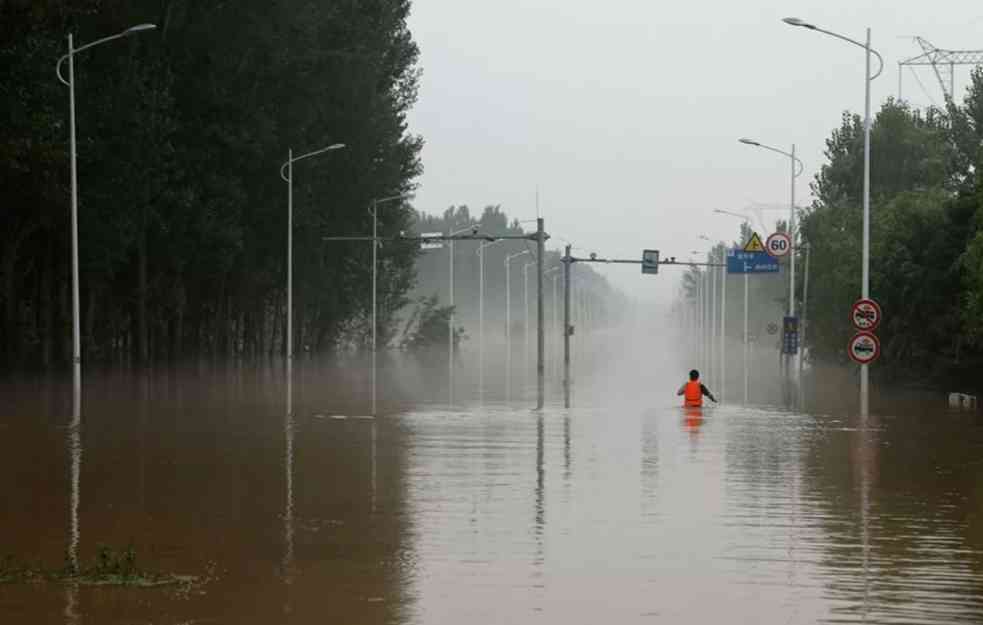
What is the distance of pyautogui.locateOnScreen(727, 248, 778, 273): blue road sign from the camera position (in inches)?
3898

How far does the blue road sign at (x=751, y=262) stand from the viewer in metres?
99.0

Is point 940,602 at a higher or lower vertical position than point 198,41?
lower

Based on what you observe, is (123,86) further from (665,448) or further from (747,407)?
(665,448)

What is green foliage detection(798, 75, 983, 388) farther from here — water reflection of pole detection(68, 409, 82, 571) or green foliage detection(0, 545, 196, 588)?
green foliage detection(0, 545, 196, 588)

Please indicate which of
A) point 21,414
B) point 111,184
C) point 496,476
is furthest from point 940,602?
point 111,184

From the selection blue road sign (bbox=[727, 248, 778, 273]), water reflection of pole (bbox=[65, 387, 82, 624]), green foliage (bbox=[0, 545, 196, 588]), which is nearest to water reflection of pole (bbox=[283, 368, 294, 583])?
green foliage (bbox=[0, 545, 196, 588])

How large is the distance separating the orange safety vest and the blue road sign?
53291 mm

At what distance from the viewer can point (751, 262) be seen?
99688mm

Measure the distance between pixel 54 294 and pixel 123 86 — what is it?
9833 mm

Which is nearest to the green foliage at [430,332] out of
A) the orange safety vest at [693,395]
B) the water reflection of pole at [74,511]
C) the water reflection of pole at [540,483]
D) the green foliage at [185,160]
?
the green foliage at [185,160]

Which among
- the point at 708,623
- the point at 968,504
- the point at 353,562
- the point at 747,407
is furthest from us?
the point at 747,407

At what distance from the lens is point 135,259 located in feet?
207

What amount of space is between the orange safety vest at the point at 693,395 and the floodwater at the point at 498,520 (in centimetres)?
650

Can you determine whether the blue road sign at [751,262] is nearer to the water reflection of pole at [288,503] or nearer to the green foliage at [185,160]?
the green foliage at [185,160]
